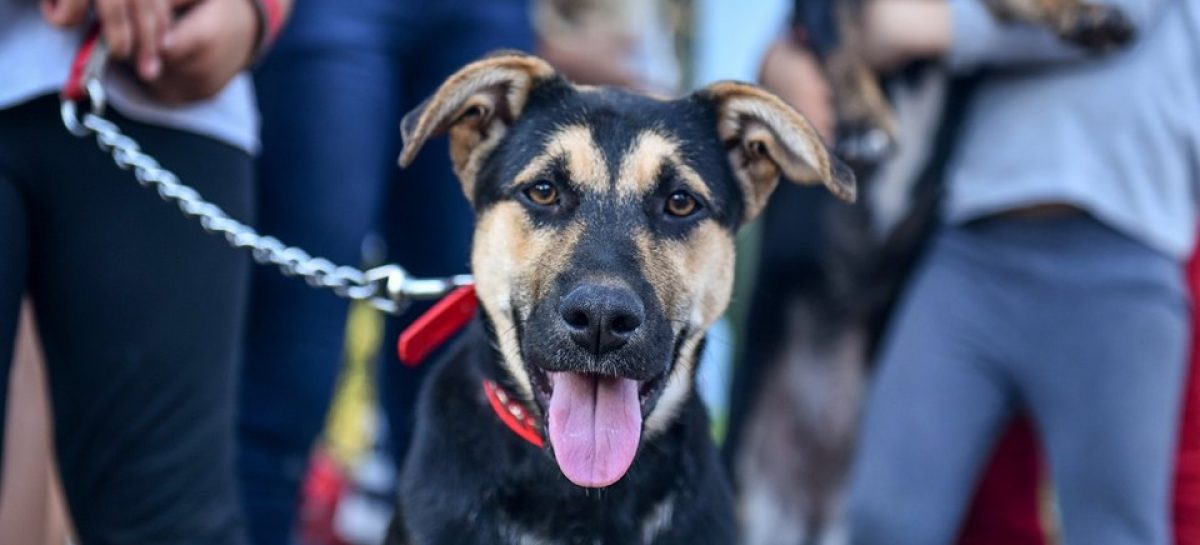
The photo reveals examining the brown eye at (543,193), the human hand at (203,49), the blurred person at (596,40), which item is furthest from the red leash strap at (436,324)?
the blurred person at (596,40)

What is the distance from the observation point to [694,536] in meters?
Result: 2.64

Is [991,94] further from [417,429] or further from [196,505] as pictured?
[196,505]

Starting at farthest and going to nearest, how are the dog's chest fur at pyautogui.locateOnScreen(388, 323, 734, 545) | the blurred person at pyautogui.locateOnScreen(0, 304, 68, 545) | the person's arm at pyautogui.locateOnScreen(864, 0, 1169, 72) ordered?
the person's arm at pyautogui.locateOnScreen(864, 0, 1169, 72)
the blurred person at pyautogui.locateOnScreen(0, 304, 68, 545)
the dog's chest fur at pyautogui.locateOnScreen(388, 323, 734, 545)

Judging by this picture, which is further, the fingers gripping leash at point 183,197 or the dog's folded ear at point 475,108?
the dog's folded ear at point 475,108

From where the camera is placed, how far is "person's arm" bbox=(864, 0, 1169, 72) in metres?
3.54

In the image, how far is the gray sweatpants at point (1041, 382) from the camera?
11.0ft

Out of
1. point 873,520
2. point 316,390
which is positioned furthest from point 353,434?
point 873,520

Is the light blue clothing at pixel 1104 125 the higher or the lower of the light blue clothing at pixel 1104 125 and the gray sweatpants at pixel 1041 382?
the higher

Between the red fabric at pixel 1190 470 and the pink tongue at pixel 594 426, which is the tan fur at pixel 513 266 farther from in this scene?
the red fabric at pixel 1190 470

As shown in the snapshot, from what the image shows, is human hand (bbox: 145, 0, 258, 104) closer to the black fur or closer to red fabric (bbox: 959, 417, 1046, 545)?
the black fur

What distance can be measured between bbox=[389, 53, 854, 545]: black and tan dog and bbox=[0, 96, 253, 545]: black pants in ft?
1.43

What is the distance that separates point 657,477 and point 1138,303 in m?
1.52

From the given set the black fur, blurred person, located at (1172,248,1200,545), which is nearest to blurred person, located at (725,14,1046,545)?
blurred person, located at (1172,248,1200,545)

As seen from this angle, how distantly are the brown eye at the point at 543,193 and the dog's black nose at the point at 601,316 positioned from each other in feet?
1.28
